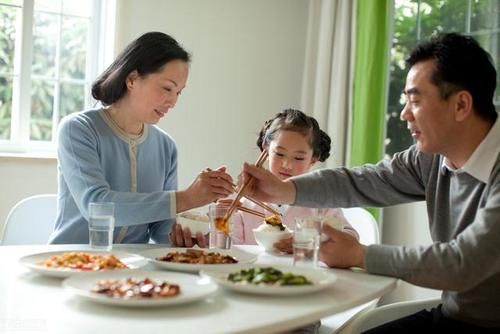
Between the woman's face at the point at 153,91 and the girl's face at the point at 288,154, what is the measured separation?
43cm

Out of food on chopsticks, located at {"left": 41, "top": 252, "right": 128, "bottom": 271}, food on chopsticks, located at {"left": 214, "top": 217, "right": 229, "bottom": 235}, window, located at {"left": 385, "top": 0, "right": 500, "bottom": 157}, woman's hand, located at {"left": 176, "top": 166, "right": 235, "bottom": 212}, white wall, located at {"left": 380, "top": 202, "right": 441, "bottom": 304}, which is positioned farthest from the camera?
white wall, located at {"left": 380, "top": 202, "right": 441, "bottom": 304}

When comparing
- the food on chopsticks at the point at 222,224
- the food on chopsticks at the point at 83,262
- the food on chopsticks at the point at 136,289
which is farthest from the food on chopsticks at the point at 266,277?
the food on chopsticks at the point at 222,224

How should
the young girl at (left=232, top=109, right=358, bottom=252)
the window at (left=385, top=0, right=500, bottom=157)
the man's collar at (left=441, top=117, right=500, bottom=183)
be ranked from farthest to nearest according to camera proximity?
the window at (left=385, top=0, right=500, bottom=157) < the young girl at (left=232, top=109, right=358, bottom=252) < the man's collar at (left=441, top=117, right=500, bottom=183)

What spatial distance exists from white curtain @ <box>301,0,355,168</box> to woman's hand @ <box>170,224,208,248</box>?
69.7 inches

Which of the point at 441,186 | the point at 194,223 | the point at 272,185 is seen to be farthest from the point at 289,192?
the point at 441,186

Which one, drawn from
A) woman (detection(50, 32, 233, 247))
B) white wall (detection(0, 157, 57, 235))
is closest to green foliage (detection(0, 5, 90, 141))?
white wall (detection(0, 157, 57, 235))

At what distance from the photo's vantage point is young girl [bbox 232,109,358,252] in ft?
7.64

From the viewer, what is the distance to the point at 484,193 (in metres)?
1.63

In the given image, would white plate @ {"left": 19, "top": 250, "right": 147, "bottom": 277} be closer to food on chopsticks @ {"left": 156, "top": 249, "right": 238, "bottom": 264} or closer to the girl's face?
food on chopsticks @ {"left": 156, "top": 249, "right": 238, "bottom": 264}

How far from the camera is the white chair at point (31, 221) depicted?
2.23 m

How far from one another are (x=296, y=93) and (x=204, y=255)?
260 centimetres

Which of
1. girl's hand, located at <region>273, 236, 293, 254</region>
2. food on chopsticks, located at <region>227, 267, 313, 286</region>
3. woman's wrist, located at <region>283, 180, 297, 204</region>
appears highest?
woman's wrist, located at <region>283, 180, 297, 204</region>

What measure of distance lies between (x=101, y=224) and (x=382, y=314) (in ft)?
2.68

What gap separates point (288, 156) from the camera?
2.36 metres
